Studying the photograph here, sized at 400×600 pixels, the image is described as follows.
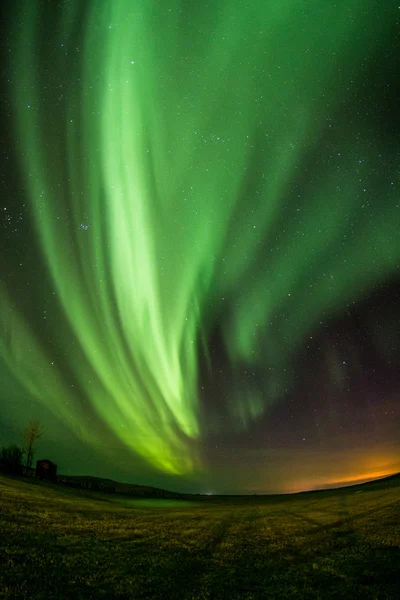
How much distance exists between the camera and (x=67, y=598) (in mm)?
11688

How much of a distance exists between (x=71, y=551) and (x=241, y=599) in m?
9.41

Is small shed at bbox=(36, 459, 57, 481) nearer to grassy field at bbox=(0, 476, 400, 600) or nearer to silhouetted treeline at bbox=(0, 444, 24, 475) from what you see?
silhouetted treeline at bbox=(0, 444, 24, 475)

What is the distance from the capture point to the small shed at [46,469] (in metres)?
82.9

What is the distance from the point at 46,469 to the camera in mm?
84375

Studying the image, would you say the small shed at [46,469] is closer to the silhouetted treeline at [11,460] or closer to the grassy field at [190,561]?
the silhouetted treeline at [11,460]

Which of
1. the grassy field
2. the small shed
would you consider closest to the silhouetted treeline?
the small shed

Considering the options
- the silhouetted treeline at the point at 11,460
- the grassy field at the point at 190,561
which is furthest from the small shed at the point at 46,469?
the grassy field at the point at 190,561

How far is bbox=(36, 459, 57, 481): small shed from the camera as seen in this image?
82.9m

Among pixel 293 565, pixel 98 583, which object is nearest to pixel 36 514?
pixel 98 583

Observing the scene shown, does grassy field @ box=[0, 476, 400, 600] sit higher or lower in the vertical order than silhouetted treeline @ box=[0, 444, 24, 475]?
higher

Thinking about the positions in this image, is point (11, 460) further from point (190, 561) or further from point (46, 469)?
point (190, 561)

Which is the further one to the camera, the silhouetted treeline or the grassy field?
the silhouetted treeline

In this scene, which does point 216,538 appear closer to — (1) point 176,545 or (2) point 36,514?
(1) point 176,545

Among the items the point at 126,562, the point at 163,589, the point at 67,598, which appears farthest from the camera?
the point at 126,562
